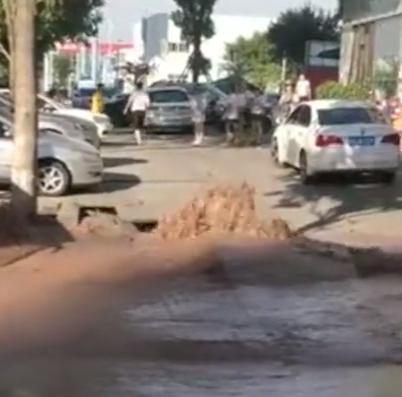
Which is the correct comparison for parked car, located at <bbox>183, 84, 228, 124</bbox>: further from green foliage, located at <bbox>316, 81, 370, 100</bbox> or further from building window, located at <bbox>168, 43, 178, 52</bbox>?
building window, located at <bbox>168, 43, 178, 52</bbox>

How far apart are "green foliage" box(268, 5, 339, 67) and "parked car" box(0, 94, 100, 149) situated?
49408 mm

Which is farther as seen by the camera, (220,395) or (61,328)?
(61,328)

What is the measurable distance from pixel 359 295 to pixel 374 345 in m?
2.61

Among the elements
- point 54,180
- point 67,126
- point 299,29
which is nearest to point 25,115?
point 54,180

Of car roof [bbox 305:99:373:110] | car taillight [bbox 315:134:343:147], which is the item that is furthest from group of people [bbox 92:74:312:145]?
car taillight [bbox 315:134:343:147]

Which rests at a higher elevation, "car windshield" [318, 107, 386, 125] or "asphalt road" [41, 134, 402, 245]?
"car windshield" [318, 107, 386, 125]

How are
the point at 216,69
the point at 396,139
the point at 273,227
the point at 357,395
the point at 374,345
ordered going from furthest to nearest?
the point at 216,69
the point at 396,139
the point at 273,227
the point at 374,345
the point at 357,395

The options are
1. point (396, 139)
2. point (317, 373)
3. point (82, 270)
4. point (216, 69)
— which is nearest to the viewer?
point (317, 373)

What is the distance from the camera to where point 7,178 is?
23.0 metres

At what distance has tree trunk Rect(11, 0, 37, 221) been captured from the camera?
59.1 ft

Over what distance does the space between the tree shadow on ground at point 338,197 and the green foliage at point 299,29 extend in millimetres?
53093

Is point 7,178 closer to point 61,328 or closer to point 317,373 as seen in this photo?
point 61,328

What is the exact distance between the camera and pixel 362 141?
26297 millimetres

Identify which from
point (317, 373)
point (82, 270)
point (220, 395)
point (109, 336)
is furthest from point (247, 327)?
point (82, 270)
